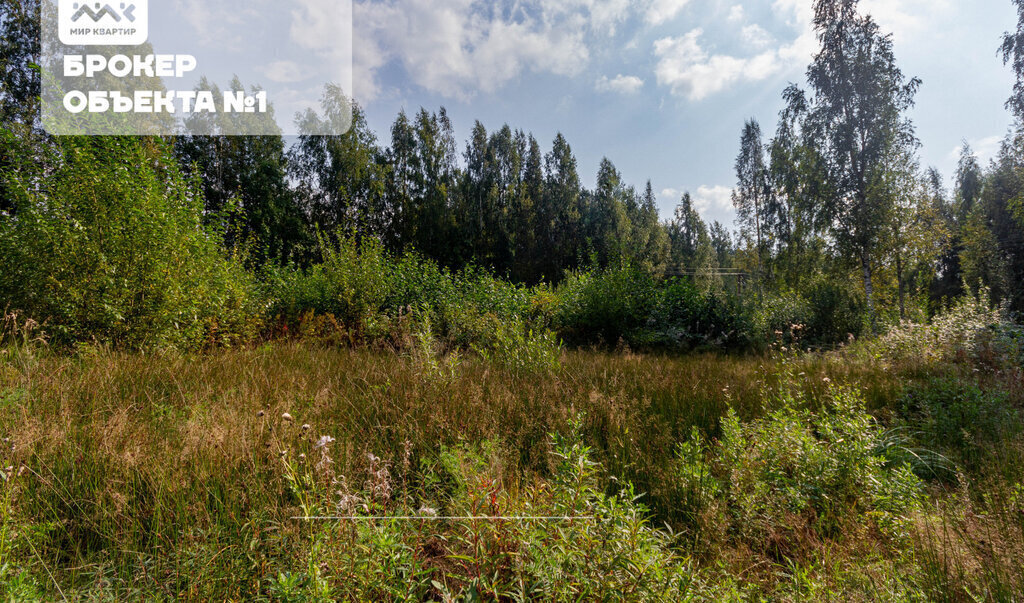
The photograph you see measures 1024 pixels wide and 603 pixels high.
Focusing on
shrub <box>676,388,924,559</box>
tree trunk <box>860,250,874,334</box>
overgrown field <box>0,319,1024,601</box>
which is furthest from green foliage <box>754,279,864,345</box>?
shrub <box>676,388,924,559</box>

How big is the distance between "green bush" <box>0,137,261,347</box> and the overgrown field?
2.09ft

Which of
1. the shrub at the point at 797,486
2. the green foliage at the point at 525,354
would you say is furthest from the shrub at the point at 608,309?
the shrub at the point at 797,486

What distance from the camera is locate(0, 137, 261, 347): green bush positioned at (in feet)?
13.3

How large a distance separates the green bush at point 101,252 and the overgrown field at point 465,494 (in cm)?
64

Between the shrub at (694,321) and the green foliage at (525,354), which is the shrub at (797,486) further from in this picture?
the shrub at (694,321)

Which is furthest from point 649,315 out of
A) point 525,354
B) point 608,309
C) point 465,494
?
point 465,494

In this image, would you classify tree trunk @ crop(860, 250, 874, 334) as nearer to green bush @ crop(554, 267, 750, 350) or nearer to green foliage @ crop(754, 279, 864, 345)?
green foliage @ crop(754, 279, 864, 345)

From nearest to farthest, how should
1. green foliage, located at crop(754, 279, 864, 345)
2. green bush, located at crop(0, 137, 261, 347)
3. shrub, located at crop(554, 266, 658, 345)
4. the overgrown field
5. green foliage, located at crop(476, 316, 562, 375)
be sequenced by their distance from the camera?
the overgrown field < green bush, located at crop(0, 137, 261, 347) < green foliage, located at crop(476, 316, 562, 375) < shrub, located at crop(554, 266, 658, 345) < green foliage, located at crop(754, 279, 864, 345)

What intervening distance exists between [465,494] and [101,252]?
5.23 m

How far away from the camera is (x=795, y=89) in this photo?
13.7 m

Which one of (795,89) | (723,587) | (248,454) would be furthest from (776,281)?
(248,454)

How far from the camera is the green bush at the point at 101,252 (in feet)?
13.3

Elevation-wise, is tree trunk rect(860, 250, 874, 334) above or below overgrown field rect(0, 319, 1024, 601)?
above

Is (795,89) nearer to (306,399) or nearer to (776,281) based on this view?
(776,281)
